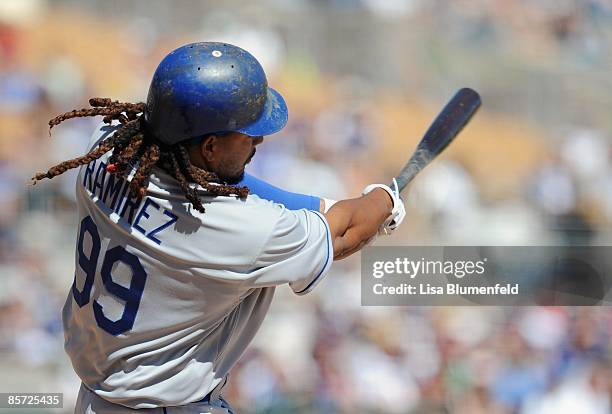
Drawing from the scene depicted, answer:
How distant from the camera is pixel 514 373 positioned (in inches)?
169

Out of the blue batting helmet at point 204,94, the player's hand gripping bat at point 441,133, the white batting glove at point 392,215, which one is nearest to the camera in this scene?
→ the blue batting helmet at point 204,94

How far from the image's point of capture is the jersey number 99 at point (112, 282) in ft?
5.74

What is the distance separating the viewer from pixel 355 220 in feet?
6.14

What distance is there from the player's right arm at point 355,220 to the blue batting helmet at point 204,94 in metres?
0.25

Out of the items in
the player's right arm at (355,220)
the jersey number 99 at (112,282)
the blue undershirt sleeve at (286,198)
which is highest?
the blue undershirt sleeve at (286,198)

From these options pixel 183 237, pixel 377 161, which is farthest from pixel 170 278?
pixel 377 161

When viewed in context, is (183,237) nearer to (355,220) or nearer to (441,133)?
(355,220)

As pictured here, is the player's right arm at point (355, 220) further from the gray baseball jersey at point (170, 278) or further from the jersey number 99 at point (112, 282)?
the jersey number 99 at point (112, 282)

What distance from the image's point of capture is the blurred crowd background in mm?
4285

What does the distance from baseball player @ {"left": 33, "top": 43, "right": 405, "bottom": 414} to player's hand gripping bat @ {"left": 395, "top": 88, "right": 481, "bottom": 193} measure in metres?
0.36

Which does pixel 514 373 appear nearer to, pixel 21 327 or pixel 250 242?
pixel 21 327

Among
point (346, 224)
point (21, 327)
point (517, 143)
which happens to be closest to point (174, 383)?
point (346, 224)

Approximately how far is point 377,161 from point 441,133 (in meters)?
2.25

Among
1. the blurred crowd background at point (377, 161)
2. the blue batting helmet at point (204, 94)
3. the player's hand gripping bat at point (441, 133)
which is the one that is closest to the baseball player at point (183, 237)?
the blue batting helmet at point (204, 94)
